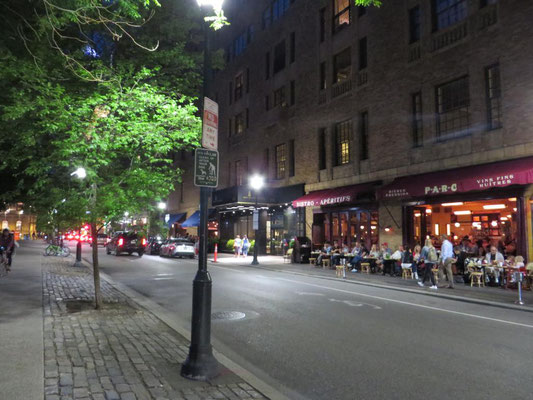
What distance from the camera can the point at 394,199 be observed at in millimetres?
19641

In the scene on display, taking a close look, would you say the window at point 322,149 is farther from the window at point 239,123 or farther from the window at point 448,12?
the window at point 239,123

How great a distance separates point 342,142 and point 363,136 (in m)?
1.92

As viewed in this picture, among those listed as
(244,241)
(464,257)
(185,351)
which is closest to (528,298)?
(464,257)

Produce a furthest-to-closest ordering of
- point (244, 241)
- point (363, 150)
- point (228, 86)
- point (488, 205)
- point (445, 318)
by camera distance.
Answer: point (228, 86) → point (244, 241) → point (363, 150) → point (488, 205) → point (445, 318)

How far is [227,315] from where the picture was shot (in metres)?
8.91

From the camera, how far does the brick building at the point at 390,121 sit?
599 inches

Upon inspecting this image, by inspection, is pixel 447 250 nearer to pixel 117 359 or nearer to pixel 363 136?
pixel 363 136

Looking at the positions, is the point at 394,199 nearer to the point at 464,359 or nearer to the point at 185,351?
the point at 464,359

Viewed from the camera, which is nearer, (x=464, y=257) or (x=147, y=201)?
(x=147, y=201)

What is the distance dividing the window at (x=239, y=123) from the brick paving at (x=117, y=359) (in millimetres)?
27137

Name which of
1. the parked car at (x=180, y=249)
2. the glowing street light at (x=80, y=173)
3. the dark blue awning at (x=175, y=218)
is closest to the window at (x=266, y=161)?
the parked car at (x=180, y=249)

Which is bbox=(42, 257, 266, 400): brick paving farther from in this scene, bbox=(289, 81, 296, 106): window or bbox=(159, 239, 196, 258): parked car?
bbox=(289, 81, 296, 106): window

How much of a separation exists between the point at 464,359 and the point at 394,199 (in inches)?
564

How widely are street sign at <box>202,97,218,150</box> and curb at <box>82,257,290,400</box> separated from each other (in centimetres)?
292
